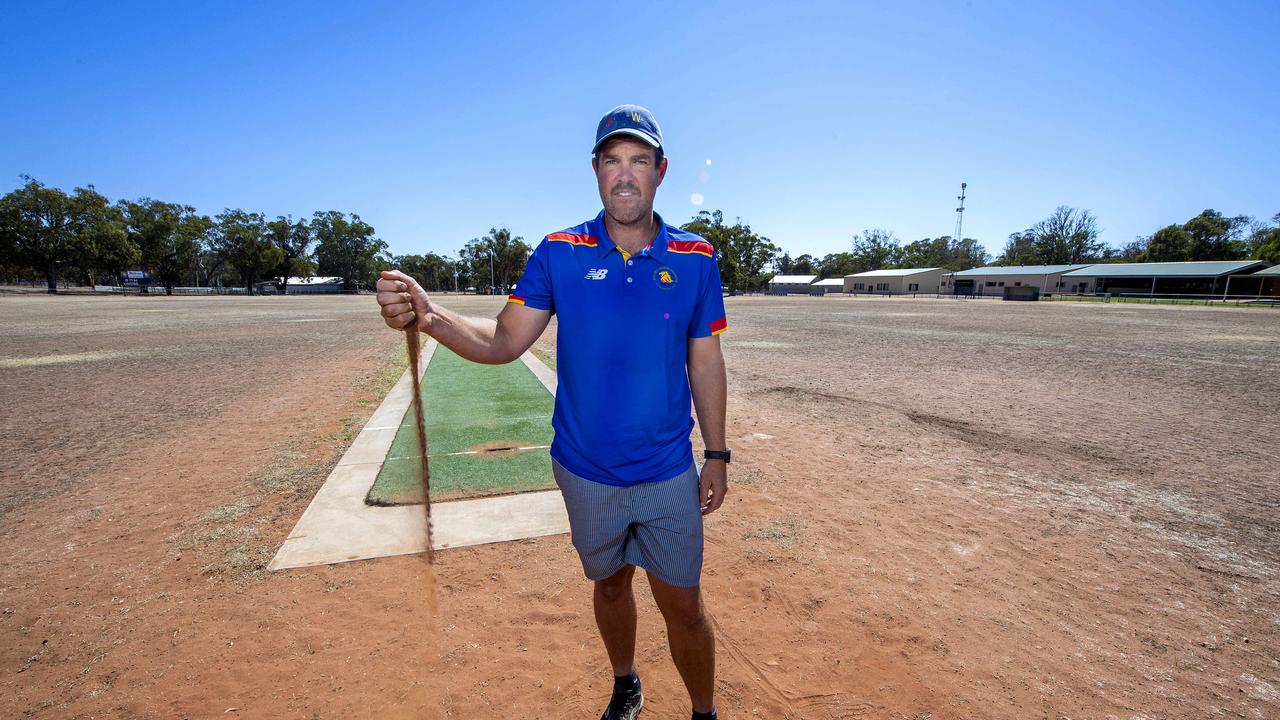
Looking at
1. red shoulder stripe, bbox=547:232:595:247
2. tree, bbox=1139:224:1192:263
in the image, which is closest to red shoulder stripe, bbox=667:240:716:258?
red shoulder stripe, bbox=547:232:595:247

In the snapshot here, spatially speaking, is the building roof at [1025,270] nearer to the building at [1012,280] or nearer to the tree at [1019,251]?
the building at [1012,280]

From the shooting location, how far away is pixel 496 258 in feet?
327

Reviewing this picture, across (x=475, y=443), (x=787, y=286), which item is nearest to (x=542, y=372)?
(x=475, y=443)

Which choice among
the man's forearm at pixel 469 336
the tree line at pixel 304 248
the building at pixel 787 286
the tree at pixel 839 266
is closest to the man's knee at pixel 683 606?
the man's forearm at pixel 469 336

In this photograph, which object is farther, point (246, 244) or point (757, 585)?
point (246, 244)

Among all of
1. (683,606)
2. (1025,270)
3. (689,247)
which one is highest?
(1025,270)

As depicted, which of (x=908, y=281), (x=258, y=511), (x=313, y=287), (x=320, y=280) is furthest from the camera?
(x=320, y=280)

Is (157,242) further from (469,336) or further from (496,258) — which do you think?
(469,336)

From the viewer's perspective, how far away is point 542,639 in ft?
8.89

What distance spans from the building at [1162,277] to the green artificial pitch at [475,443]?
226 feet

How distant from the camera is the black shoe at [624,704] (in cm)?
221

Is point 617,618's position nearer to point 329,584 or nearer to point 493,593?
point 493,593

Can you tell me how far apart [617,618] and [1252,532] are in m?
5.14

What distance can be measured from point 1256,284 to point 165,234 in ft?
401
